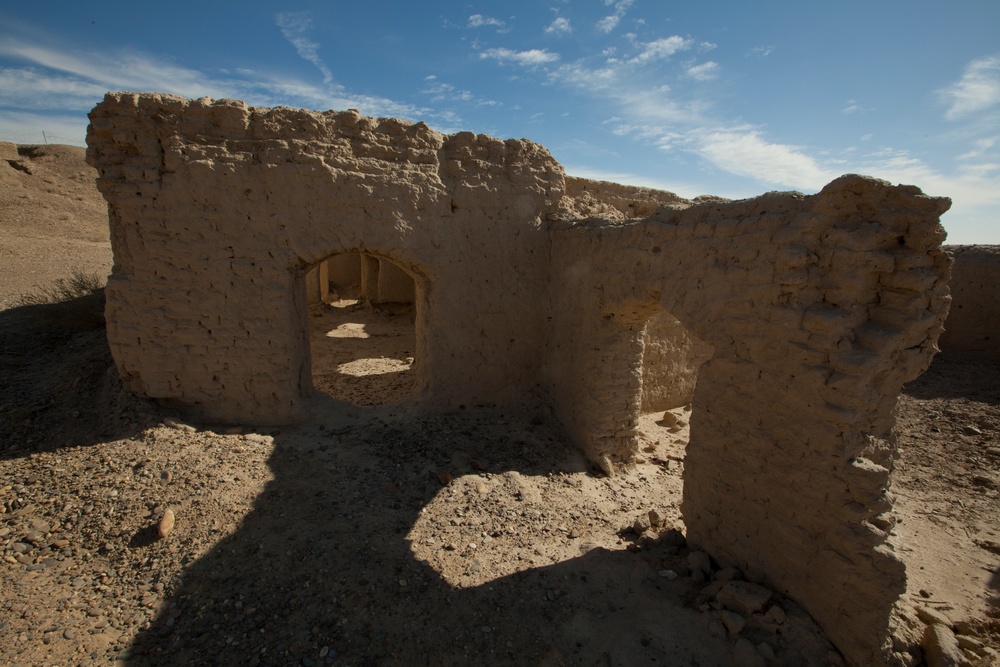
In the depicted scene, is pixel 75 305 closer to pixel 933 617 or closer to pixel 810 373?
pixel 810 373

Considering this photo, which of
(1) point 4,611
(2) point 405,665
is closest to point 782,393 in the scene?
(2) point 405,665

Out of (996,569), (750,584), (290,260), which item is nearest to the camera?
(750,584)

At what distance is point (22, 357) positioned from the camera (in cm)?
536

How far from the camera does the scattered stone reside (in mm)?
3098

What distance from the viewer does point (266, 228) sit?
4797 millimetres

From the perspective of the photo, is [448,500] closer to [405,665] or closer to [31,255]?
[405,665]

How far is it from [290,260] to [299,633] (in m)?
3.34

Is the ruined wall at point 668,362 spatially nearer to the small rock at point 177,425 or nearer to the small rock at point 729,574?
the small rock at point 729,574

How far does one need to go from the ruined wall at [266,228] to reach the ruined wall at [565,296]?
21mm

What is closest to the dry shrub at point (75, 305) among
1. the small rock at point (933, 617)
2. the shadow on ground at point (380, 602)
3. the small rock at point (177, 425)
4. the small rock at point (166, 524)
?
the small rock at point (177, 425)

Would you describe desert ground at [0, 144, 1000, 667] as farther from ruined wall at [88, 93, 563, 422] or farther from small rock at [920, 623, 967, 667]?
ruined wall at [88, 93, 563, 422]

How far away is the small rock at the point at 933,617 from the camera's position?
324cm

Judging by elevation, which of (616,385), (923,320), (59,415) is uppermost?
(923,320)

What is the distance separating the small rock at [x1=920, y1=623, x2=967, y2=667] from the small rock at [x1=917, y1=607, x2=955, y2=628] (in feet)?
0.53
